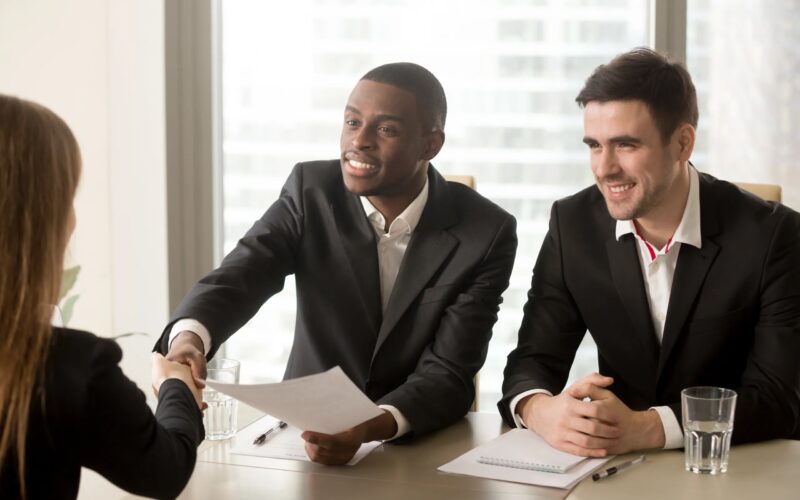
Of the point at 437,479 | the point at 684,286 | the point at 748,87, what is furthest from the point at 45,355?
the point at 748,87

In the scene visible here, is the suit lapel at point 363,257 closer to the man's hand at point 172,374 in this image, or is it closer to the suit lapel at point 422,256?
the suit lapel at point 422,256

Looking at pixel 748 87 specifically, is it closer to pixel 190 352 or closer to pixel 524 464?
pixel 524 464

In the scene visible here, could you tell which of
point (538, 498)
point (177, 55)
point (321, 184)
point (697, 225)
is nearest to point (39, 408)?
point (538, 498)

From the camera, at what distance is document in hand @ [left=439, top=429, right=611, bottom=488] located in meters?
1.70

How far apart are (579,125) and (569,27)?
1.12 feet

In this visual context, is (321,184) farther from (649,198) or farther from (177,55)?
(177,55)

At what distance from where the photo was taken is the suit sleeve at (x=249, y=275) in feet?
7.18

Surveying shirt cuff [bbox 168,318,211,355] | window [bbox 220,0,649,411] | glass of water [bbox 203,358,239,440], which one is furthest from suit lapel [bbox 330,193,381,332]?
window [bbox 220,0,649,411]

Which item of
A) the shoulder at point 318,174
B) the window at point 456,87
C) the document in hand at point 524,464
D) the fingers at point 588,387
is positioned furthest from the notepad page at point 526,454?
the window at point 456,87

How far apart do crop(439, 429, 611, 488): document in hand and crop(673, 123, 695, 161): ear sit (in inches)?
30.6

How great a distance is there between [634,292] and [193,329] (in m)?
0.95

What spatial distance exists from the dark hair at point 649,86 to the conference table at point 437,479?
2.44ft

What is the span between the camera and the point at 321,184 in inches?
98.9

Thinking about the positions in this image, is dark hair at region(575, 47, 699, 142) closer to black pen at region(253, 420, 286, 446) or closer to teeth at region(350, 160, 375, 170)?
teeth at region(350, 160, 375, 170)
